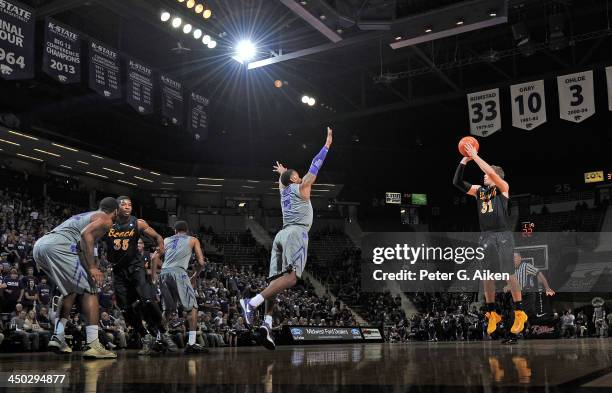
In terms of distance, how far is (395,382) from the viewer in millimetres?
2848

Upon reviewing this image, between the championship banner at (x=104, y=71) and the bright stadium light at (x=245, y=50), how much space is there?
316 centimetres

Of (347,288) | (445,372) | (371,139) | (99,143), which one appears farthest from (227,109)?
(445,372)

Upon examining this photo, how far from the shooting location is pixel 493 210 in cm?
748

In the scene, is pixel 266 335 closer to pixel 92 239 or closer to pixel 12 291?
pixel 92 239

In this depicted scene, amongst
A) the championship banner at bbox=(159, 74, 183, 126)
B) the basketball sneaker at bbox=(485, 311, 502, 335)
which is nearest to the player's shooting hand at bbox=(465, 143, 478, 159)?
the basketball sneaker at bbox=(485, 311, 502, 335)

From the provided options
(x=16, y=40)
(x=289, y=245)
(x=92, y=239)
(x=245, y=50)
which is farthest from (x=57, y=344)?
(x=245, y=50)

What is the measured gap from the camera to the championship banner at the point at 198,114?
18.0 meters

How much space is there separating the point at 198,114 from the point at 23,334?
9.52m

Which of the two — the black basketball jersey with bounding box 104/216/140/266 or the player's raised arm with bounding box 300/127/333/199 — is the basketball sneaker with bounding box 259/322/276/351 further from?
the black basketball jersey with bounding box 104/216/140/266

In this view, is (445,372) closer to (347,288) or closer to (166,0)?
(166,0)

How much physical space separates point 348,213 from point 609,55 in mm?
16704

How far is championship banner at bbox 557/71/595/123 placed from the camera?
15.4 metres

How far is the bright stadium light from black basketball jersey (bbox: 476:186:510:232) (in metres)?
10.2

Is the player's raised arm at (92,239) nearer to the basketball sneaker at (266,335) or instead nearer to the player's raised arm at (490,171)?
the basketball sneaker at (266,335)
